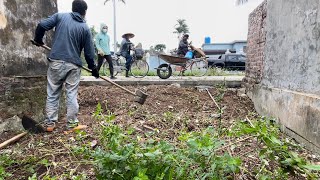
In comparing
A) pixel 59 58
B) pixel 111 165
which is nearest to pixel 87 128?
pixel 59 58

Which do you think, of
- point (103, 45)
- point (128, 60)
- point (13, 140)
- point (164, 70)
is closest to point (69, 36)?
point (13, 140)

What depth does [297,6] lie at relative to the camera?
407 cm

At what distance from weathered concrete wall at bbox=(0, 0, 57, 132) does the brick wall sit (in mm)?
3868

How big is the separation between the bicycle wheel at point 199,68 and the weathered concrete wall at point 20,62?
6.91 meters

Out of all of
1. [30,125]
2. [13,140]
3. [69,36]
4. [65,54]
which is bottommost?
[13,140]

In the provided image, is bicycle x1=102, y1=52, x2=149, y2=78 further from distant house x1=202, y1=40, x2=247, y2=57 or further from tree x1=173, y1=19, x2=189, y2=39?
tree x1=173, y1=19, x2=189, y2=39

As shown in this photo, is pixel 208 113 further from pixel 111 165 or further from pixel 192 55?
pixel 192 55

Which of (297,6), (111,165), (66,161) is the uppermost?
(297,6)

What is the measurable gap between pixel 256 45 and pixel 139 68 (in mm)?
6059

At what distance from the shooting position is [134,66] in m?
11.4

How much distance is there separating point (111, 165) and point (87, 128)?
84.2 inches

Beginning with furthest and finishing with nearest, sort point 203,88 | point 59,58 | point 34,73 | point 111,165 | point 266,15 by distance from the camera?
point 203,88
point 266,15
point 34,73
point 59,58
point 111,165

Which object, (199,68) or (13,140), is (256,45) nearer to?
(13,140)

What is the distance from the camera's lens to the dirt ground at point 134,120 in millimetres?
2830
